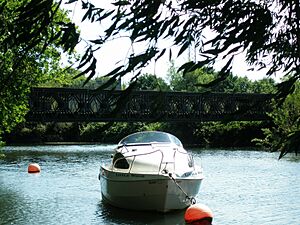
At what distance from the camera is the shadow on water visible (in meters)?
17.8

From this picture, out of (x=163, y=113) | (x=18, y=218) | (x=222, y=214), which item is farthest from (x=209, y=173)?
(x=163, y=113)

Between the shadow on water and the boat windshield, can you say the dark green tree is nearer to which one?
the shadow on water

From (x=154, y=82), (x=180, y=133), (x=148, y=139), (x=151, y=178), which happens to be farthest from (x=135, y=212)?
(x=180, y=133)

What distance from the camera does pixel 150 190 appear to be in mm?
18469

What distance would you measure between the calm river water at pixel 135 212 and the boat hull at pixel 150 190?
0.31m

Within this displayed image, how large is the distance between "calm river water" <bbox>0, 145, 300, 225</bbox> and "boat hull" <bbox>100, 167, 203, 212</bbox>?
0.31 m

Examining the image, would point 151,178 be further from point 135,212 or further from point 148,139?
point 148,139

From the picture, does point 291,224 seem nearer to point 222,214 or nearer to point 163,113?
point 222,214

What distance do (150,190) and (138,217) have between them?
951 millimetres

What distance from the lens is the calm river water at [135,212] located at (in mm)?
18344

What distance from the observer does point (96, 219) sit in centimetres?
1842

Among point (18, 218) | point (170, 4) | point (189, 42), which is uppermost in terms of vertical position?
point (170, 4)

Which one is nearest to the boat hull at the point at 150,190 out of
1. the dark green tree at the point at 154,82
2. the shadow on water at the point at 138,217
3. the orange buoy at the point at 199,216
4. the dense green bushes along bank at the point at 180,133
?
the shadow on water at the point at 138,217

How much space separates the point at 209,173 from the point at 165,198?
15.0m
